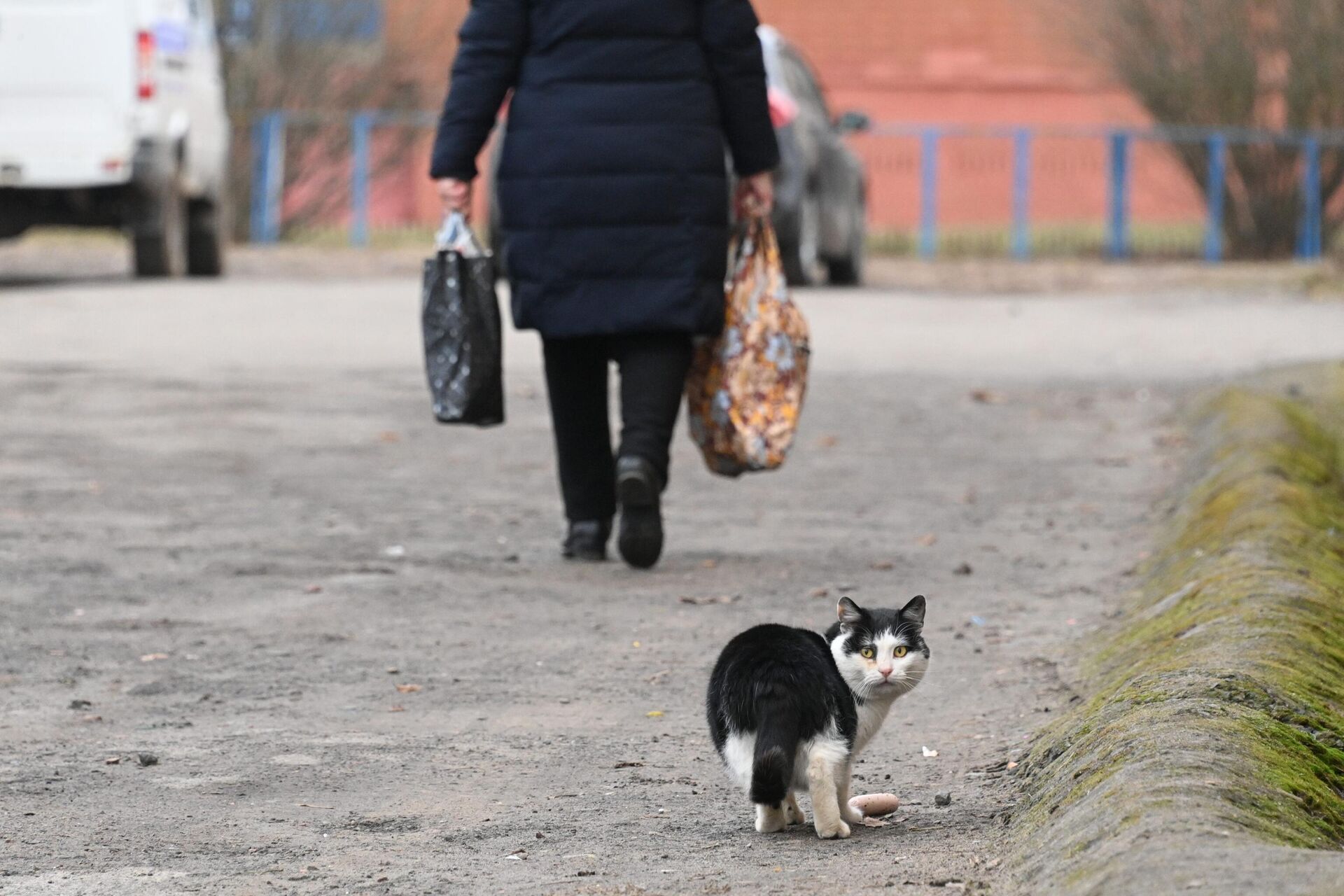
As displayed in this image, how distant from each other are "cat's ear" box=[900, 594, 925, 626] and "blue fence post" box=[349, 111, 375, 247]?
63.5ft

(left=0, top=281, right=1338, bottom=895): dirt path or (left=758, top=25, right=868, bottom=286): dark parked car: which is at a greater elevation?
(left=0, top=281, right=1338, bottom=895): dirt path

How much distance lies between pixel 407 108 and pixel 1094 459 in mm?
16308

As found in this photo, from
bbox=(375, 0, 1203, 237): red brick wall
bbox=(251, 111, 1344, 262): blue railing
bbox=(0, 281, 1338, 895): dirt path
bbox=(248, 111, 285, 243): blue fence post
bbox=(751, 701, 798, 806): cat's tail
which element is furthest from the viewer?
bbox=(375, 0, 1203, 237): red brick wall

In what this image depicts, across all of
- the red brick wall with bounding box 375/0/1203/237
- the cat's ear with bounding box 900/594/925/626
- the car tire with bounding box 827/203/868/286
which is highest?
the cat's ear with bounding box 900/594/925/626

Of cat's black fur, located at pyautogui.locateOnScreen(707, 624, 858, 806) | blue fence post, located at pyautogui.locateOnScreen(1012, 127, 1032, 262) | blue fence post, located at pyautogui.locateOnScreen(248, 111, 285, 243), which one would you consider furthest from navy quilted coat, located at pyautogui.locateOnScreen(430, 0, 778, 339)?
blue fence post, located at pyautogui.locateOnScreen(1012, 127, 1032, 262)

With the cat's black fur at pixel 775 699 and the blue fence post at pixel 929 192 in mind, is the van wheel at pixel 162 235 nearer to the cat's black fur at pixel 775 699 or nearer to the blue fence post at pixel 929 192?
the blue fence post at pixel 929 192

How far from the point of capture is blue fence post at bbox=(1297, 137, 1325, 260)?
2062 cm

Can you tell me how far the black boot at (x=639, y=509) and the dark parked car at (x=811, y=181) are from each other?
7.50m

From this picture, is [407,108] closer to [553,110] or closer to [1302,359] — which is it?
[1302,359]

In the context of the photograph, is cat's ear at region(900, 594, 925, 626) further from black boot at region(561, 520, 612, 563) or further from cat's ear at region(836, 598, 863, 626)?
black boot at region(561, 520, 612, 563)

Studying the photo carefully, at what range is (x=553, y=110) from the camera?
5.62m

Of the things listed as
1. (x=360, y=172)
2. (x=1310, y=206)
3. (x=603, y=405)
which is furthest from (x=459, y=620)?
(x=360, y=172)

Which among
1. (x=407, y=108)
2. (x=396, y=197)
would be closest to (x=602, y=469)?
(x=407, y=108)

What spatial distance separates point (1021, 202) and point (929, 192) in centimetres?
96
